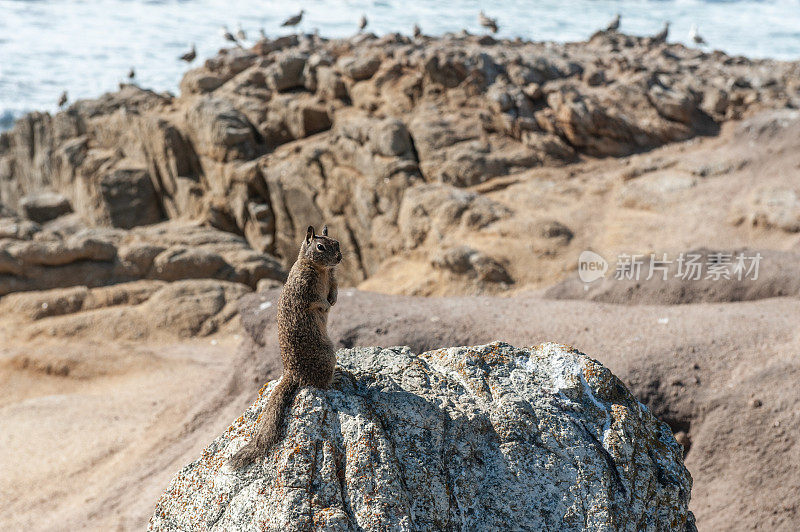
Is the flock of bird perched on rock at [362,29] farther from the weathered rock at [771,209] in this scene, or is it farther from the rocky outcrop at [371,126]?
the weathered rock at [771,209]

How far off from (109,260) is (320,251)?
13.7 m

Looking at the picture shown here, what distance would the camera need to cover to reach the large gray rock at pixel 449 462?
13.3 feet

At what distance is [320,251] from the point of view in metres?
4.59

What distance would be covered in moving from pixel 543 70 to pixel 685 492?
2050 cm

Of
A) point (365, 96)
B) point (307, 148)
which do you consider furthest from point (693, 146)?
point (307, 148)

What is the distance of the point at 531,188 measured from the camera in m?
19.0

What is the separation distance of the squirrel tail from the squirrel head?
0.95m

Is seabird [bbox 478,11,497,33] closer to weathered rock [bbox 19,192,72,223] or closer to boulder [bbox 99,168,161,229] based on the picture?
boulder [bbox 99,168,161,229]

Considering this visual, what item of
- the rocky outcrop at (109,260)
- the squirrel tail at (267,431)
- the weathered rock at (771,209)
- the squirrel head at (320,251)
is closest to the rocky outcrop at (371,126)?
the weathered rock at (771,209)

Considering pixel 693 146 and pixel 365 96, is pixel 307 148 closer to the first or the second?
pixel 365 96

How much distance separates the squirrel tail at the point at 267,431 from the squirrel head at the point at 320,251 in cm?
95
